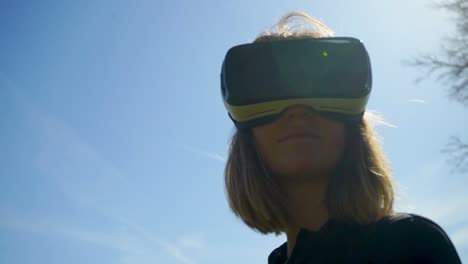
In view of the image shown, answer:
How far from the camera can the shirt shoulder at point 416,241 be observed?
51.3 inches

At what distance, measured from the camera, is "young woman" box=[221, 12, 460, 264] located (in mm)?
1753

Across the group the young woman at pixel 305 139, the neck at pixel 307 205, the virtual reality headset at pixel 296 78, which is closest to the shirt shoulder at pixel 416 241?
the young woman at pixel 305 139

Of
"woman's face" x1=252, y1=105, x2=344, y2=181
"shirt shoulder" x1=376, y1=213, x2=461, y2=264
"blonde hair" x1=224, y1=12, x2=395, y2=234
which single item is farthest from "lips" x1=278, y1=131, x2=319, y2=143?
"shirt shoulder" x1=376, y1=213, x2=461, y2=264

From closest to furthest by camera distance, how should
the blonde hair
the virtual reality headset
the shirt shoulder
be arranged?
the shirt shoulder < the blonde hair < the virtual reality headset

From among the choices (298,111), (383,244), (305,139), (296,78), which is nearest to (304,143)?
(305,139)

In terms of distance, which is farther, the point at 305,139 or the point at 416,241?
the point at 305,139

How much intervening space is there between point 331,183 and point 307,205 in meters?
0.13

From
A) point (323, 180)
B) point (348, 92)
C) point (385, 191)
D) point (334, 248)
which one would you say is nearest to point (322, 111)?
point (348, 92)

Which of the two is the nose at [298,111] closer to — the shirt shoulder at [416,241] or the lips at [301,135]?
the lips at [301,135]

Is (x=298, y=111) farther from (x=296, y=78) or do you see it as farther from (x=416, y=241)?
(x=416, y=241)

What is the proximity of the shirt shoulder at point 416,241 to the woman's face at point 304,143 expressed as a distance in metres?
0.41

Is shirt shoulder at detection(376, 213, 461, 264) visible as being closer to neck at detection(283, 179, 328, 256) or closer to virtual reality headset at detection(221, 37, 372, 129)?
neck at detection(283, 179, 328, 256)

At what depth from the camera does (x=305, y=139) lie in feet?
5.75

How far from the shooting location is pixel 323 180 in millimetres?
1823
